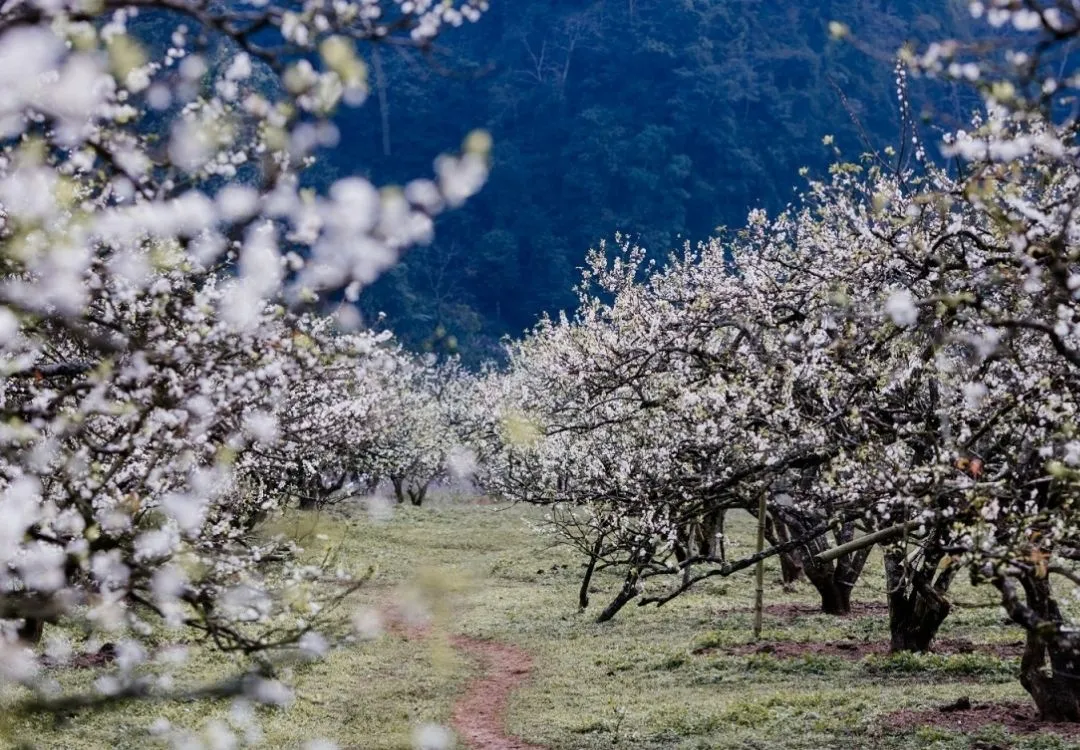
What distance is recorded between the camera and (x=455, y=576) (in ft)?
13.4

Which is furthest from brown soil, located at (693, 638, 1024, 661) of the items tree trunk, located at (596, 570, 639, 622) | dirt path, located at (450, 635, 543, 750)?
dirt path, located at (450, 635, 543, 750)

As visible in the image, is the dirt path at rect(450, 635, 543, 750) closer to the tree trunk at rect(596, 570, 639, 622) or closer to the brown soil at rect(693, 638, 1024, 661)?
the tree trunk at rect(596, 570, 639, 622)

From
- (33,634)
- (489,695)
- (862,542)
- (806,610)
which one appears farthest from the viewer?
(806,610)

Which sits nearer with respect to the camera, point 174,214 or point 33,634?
point 174,214

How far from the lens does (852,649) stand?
20703mm

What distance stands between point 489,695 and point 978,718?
→ 8428 mm

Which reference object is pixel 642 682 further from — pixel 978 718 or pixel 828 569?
pixel 828 569

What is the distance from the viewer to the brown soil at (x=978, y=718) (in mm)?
13297

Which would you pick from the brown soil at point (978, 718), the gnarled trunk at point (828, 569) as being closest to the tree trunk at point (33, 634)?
the brown soil at point (978, 718)

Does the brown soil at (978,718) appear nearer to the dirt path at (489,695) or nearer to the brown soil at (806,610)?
the dirt path at (489,695)

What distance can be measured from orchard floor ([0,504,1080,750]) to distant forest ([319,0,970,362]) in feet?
401

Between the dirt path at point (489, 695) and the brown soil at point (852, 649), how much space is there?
3801 millimetres

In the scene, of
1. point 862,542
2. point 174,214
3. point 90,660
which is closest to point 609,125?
point 90,660

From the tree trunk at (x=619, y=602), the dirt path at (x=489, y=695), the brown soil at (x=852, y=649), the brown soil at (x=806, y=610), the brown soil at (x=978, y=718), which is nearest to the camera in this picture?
the brown soil at (x=978, y=718)
